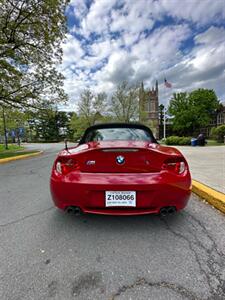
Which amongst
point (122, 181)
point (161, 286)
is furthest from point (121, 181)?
point (161, 286)

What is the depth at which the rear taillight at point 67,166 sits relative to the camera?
254cm

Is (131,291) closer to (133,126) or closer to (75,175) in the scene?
(75,175)

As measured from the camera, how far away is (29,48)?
12.5 metres

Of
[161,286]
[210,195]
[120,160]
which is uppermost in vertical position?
[120,160]

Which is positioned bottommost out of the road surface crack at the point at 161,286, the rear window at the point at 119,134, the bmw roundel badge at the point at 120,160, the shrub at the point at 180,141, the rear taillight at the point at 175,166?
the road surface crack at the point at 161,286

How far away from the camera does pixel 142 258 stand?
2049mm

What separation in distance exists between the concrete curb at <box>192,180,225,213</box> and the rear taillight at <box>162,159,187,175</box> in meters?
1.30

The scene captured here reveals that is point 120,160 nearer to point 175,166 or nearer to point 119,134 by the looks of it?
point 175,166

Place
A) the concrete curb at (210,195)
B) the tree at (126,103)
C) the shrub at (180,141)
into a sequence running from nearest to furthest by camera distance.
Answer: the concrete curb at (210,195) → the shrub at (180,141) → the tree at (126,103)

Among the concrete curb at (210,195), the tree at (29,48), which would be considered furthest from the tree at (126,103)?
the concrete curb at (210,195)

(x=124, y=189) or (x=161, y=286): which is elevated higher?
(x=124, y=189)

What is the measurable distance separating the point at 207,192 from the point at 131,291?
2.87 metres

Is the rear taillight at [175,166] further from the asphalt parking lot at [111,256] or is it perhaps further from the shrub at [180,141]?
the shrub at [180,141]

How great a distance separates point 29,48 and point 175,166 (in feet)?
44.3
